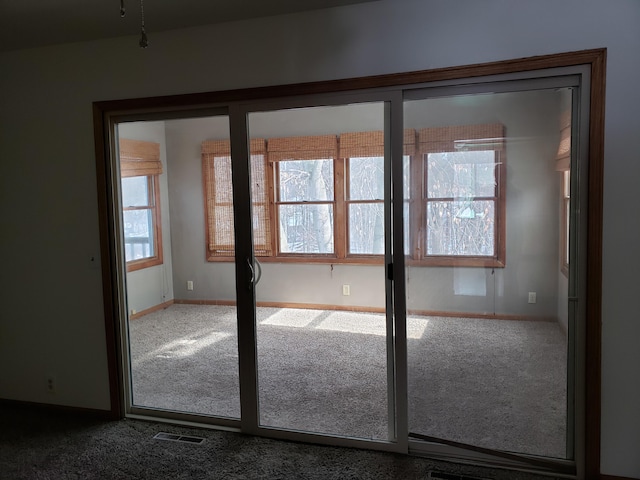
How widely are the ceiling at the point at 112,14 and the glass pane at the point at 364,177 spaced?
1084 mm

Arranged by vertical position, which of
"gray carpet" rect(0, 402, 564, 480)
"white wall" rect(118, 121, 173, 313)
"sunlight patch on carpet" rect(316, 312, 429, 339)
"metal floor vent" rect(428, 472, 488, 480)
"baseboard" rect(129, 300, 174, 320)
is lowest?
"metal floor vent" rect(428, 472, 488, 480)

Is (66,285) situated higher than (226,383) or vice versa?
(66,285)

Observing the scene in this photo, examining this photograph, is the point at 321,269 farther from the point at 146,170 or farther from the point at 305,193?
the point at 146,170

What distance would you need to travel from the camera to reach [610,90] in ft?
7.35

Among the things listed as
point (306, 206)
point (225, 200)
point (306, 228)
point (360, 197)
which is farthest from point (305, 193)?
point (225, 200)

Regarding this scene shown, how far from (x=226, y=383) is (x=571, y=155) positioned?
2.52 metres

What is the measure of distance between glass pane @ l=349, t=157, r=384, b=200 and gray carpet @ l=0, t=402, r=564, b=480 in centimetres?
160

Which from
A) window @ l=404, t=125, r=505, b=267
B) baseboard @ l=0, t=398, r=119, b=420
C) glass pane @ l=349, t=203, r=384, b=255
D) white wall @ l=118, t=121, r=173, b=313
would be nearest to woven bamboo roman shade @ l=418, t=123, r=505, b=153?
window @ l=404, t=125, r=505, b=267

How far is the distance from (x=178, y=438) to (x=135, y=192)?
165 cm

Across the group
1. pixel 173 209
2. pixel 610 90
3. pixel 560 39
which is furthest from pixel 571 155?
pixel 173 209

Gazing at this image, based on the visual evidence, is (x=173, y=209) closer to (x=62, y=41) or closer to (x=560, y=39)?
(x=62, y=41)

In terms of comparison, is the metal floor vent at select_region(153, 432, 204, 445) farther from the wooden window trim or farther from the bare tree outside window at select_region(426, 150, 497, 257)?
the bare tree outside window at select_region(426, 150, 497, 257)

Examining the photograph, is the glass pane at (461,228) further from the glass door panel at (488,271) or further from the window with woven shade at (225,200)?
the window with woven shade at (225,200)

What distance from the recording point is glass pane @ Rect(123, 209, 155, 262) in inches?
128
